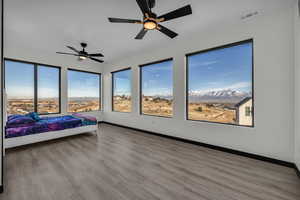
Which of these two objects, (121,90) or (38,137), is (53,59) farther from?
(38,137)

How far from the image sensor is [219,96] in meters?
3.32

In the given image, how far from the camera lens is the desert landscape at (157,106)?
168 inches

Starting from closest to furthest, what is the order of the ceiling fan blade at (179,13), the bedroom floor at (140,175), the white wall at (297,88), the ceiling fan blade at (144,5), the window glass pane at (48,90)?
the bedroom floor at (140,175) < the ceiling fan blade at (144,5) < the ceiling fan blade at (179,13) < the white wall at (297,88) < the window glass pane at (48,90)

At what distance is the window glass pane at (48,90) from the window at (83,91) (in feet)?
1.53

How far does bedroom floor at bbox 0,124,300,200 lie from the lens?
1.67 metres

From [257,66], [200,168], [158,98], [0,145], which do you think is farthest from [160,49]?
[0,145]

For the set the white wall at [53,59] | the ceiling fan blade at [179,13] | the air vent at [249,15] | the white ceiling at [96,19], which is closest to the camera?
the ceiling fan blade at [179,13]

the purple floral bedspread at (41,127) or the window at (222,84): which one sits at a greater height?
the window at (222,84)

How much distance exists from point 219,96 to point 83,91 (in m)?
5.66

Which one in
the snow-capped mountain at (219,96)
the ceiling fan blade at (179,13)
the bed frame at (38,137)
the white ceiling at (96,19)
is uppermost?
the white ceiling at (96,19)

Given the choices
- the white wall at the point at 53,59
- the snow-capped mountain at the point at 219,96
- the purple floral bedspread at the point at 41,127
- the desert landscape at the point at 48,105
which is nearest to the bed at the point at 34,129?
the purple floral bedspread at the point at 41,127

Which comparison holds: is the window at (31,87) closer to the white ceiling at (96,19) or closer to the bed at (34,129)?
the white ceiling at (96,19)

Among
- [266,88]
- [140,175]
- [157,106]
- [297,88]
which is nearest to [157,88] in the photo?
[157,106]

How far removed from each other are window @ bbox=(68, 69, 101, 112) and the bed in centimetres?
196
